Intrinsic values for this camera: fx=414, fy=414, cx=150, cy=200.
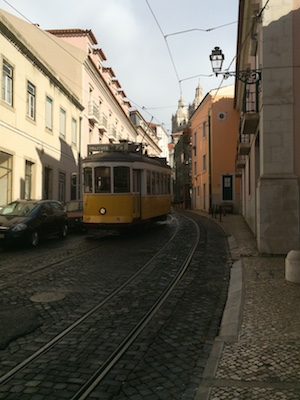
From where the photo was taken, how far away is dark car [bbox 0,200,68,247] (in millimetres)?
12594

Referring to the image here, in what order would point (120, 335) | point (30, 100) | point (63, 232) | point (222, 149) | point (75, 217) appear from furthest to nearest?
point (222, 149)
point (30, 100)
point (75, 217)
point (63, 232)
point (120, 335)

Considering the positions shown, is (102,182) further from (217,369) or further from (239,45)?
(217,369)

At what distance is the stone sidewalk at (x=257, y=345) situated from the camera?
346cm

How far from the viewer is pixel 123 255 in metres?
11.3

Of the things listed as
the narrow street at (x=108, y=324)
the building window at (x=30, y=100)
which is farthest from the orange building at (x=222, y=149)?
the narrow street at (x=108, y=324)

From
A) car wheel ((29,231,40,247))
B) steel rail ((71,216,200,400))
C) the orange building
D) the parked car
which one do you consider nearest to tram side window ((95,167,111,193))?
car wheel ((29,231,40,247))

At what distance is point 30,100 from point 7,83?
2.53 meters

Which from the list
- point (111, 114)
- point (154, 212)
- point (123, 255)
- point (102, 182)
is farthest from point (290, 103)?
point (111, 114)

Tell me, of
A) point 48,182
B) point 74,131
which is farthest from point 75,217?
point 74,131

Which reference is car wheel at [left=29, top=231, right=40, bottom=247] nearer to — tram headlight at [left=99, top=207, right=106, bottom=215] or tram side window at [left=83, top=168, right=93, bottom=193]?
tram headlight at [left=99, top=207, right=106, bottom=215]

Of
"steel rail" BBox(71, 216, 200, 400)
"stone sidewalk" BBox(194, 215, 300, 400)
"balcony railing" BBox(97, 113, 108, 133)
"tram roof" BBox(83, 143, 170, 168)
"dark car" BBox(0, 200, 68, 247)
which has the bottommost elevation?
"steel rail" BBox(71, 216, 200, 400)

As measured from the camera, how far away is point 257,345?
4516 millimetres

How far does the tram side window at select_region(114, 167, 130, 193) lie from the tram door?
1.10 ft

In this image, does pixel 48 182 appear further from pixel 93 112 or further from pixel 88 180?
pixel 93 112
